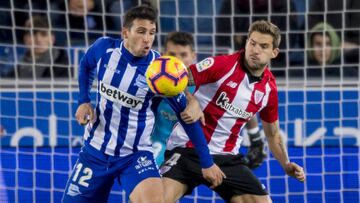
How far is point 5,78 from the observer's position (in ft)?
26.6

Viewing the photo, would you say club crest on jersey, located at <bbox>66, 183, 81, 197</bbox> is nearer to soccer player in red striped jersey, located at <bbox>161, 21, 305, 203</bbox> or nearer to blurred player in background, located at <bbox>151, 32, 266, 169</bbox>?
soccer player in red striped jersey, located at <bbox>161, 21, 305, 203</bbox>

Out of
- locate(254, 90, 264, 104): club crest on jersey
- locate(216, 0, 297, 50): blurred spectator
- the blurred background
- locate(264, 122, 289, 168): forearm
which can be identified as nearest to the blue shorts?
locate(254, 90, 264, 104): club crest on jersey

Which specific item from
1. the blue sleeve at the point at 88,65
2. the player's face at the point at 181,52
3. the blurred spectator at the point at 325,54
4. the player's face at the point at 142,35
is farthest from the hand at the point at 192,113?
the blurred spectator at the point at 325,54

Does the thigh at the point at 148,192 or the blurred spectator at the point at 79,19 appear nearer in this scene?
the thigh at the point at 148,192

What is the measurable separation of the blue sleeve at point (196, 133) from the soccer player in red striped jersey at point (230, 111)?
0.28 metres

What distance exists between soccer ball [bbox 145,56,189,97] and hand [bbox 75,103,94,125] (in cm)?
41

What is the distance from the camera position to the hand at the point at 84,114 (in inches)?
212

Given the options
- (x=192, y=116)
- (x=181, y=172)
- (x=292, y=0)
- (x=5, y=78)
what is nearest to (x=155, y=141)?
Result: (x=181, y=172)

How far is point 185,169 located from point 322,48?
273 cm

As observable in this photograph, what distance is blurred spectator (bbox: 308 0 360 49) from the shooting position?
8.32 metres

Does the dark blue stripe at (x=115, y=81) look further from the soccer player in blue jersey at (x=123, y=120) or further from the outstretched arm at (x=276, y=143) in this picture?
the outstretched arm at (x=276, y=143)

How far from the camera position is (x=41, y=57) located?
804 cm

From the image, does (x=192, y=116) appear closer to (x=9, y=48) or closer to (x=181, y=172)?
(x=181, y=172)

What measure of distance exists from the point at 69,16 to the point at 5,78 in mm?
834
